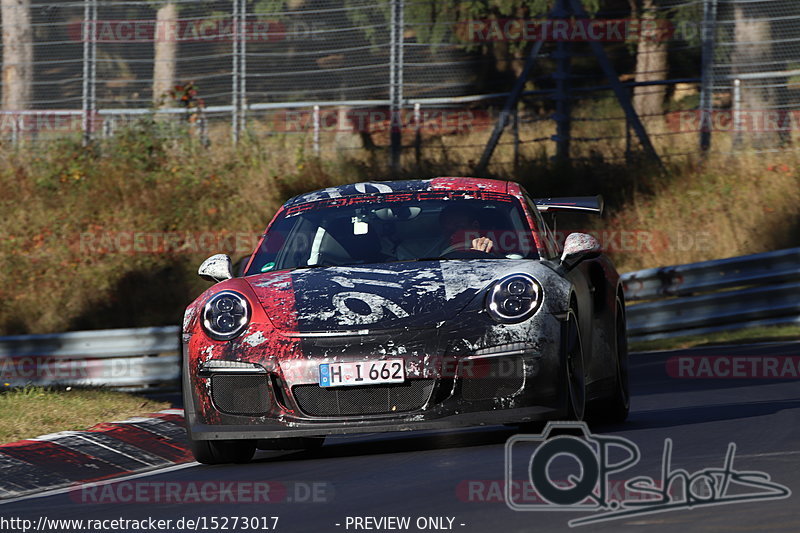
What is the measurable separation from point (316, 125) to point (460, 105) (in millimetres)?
2194

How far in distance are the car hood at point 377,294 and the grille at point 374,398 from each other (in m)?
0.27

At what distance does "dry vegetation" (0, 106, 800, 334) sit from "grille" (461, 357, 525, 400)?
41.7 feet

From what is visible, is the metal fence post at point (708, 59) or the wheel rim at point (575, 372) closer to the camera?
the wheel rim at point (575, 372)

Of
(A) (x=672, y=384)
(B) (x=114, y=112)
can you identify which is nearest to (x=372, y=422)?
(A) (x=672, y=384)

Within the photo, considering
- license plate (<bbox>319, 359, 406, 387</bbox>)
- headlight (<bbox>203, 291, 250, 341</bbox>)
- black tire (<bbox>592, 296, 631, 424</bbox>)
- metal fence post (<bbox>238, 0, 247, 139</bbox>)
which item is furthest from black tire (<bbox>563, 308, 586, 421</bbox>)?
metal fence post (<bbox>238, 0, 247, 139</bbox>)

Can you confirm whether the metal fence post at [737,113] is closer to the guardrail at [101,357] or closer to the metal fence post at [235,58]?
the metal fence post at [235,58]

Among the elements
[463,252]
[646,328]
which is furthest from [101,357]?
[463,252]

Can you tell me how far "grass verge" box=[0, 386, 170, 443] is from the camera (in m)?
8.57

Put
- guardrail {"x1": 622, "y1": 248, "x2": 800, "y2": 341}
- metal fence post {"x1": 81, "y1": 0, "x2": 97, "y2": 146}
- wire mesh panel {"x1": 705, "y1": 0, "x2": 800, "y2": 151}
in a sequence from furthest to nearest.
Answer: metal fence post {"x1": 81, "y1": 0, "x2": 97, "y2": 146}, wire mesh panel {"x1": 705, "y1": 0, "x2": 800, "y2": 151}, guardrail {"x1": 622, "y1": 248, "x2": 800, "y2": 341}

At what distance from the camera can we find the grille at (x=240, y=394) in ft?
23.1

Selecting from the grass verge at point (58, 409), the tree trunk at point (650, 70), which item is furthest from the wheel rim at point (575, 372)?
the tree trunk at point (650, 70)

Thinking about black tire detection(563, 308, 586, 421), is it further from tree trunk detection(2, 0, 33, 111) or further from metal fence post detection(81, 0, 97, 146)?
tree trunk detection(2, 0, 33, 111)

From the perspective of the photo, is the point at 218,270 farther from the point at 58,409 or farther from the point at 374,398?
the point at 58,409

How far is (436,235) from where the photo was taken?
802 centimetres
